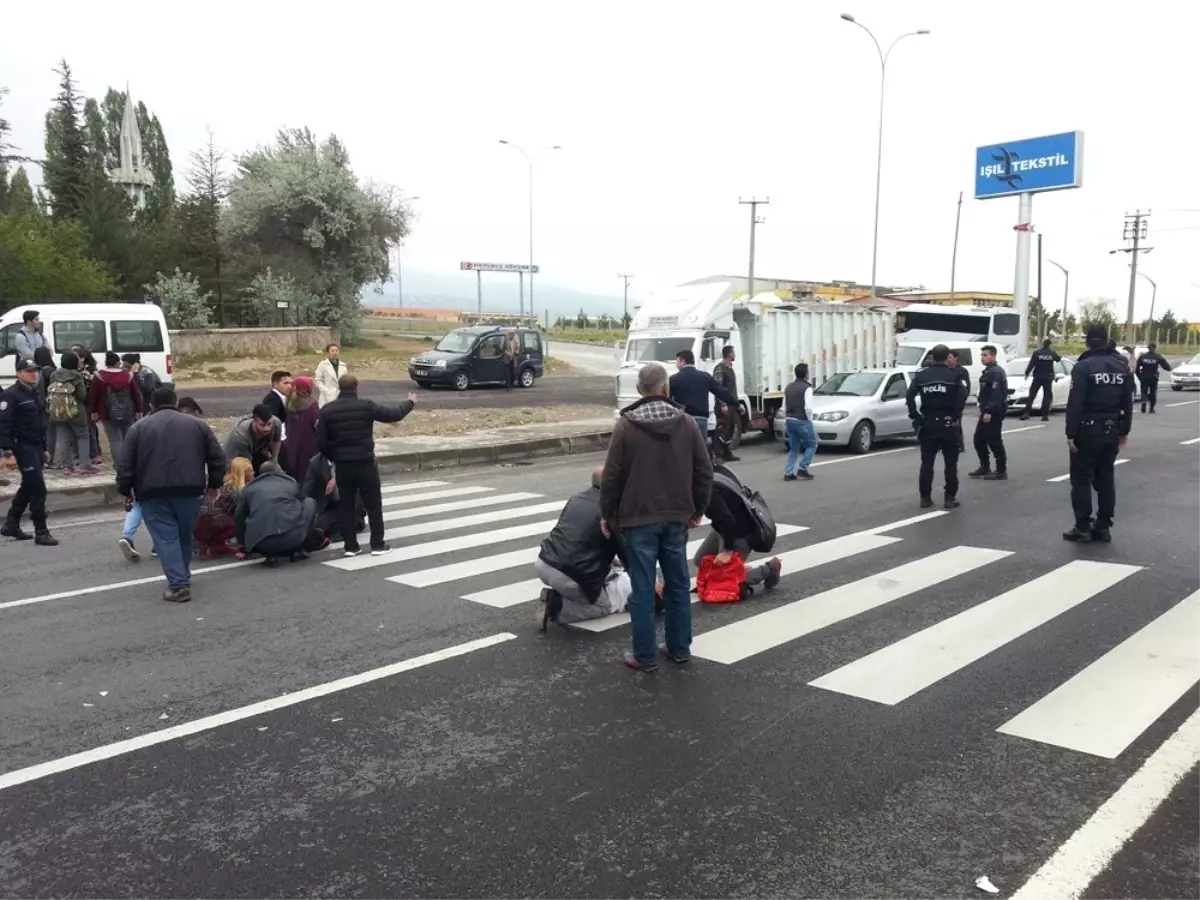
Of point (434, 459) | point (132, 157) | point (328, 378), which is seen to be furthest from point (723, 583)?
point (132, 157)

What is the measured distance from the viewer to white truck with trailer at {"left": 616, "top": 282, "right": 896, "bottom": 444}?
1755 centimetres

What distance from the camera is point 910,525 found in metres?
9.74

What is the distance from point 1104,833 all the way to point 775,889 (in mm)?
1357

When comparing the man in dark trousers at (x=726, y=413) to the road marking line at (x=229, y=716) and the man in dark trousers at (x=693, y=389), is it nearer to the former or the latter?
the man in dark trousers at (x=693, y=389)

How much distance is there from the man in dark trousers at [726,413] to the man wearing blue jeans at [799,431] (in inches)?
48.8

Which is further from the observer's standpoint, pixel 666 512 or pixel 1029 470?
pixel 1029 470

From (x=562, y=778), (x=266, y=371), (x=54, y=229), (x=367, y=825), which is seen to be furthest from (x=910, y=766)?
(x=54, y=229)

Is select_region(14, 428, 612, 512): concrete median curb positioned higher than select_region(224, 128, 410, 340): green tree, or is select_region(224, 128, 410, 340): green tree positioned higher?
select_region(224, 128, 410, 340): green tree

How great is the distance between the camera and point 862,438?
16.2 metres

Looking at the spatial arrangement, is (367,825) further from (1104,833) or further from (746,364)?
(746,364)

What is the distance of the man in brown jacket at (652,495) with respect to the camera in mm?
5270

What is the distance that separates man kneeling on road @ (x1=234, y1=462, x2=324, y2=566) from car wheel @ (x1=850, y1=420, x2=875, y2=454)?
1036cm

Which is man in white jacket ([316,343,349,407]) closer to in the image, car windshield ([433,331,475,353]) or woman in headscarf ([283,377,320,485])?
woman in headscarf ([283,377,320,485])

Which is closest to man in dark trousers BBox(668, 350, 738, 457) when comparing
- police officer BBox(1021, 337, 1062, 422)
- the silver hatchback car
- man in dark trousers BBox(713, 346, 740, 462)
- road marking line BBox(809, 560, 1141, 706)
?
man in dark trousers BBox(713, 346, 740, 462)
